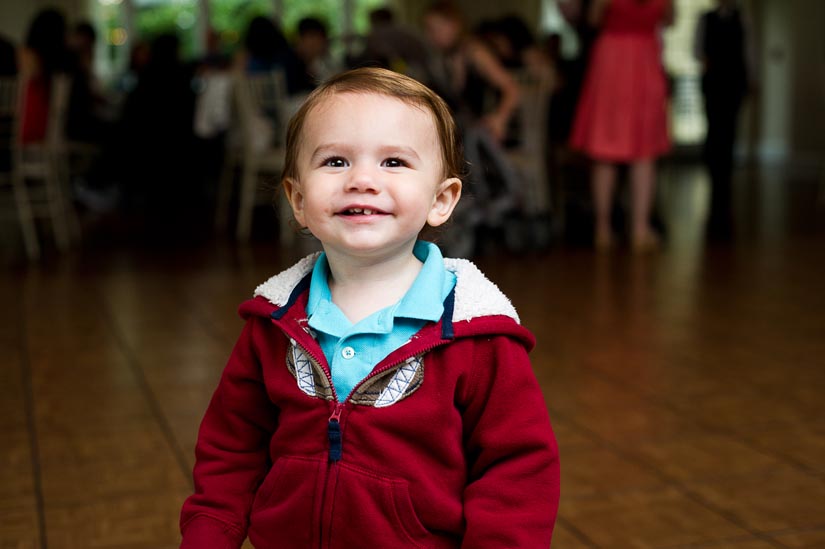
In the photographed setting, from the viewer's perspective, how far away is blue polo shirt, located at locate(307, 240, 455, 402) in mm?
1039

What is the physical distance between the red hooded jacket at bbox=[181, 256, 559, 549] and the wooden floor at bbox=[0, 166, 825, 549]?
27.6 inches

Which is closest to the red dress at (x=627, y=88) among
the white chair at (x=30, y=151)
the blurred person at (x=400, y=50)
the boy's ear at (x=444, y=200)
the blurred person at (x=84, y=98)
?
the blurred person at (x=400, y=50)

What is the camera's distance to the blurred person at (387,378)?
1013 millimetres

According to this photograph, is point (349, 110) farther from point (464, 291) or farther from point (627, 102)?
point (627, 102)

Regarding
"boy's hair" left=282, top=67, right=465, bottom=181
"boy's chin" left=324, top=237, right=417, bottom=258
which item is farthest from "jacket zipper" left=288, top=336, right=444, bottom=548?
"boy's hair" left=282, top=67, right=465, bottom=181

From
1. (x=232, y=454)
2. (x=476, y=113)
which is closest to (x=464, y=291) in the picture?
(x=232, y=454)

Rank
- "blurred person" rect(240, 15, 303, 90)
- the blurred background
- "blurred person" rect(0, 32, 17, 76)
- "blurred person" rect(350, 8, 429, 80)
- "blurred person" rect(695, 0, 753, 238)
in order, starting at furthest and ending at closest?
"blurred person" rect(240, 15, 303, 90) → "blurred person" rect(695, 0, 753, 238) → "blurred person" rect(0, 32, 17, 76) → "blurred person" rect(350, 8, 429, 80) → the blurred background

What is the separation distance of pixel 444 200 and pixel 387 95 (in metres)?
0.13

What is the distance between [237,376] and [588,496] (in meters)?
0.97

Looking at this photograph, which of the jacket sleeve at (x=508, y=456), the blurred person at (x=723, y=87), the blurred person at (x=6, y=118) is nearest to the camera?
the jacket sleeve at (x=508, y=456)

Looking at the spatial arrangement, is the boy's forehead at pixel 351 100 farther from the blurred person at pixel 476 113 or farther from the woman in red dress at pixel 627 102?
the woman in red dress at pixel 627 102

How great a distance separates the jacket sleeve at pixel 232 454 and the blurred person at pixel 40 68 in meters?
4.46

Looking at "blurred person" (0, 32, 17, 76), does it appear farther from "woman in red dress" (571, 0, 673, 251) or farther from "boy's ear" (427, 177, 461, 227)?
"boy's ear" (427, 177, 461, 227)

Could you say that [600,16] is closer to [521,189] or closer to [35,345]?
[521,189]
